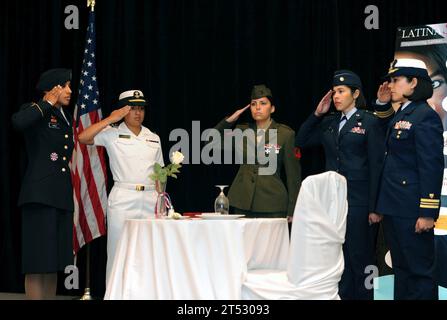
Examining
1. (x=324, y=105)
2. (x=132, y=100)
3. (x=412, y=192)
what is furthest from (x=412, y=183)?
(x=132, y=100)

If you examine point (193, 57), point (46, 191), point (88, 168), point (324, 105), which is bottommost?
point (46, 191)

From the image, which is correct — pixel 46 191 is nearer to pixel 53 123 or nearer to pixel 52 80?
pixel 53 123

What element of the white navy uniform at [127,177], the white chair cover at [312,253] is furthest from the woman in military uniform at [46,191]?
the white chair cover at [312,253]

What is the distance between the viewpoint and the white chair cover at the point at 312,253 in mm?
3500

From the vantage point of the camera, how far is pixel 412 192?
4.04 m

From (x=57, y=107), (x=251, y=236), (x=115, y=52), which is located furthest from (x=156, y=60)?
(x=251, y=236)

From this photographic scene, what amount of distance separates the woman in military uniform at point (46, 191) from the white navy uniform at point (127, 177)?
32 centimetres

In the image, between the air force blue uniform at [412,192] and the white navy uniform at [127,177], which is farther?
the white navy uniform at [127,177]

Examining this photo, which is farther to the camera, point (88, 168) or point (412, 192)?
point (88, 168)

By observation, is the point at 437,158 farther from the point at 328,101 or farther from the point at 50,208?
the point at 50,208

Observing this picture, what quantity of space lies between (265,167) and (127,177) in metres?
1.07

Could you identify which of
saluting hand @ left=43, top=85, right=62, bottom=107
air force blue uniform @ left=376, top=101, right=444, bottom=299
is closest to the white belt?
saluting hand @ left=43, top=85, right=62, bottom=107

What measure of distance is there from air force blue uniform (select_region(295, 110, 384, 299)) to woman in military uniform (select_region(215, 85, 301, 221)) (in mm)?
427

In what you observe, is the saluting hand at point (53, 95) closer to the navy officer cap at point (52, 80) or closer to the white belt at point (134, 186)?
the navy officer cap at point (52, 80)
